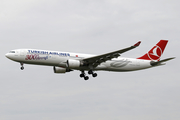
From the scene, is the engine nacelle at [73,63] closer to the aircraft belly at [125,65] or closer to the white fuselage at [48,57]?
the white fuselage at [48,57]

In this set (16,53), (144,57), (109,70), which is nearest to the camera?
(16,53)

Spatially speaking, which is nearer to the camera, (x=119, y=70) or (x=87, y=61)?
(x=87, y=61)

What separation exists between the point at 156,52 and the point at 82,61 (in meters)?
15.0

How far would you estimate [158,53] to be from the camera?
56.6 m

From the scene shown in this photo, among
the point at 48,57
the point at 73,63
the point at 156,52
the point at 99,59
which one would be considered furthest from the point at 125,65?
the point at 48,57

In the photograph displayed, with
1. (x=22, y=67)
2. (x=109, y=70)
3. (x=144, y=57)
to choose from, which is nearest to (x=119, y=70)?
(x=109, y=70)

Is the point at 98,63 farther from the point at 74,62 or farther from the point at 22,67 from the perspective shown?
the point at 22,67

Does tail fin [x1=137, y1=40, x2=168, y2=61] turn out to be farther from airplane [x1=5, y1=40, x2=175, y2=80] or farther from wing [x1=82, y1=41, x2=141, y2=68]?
wing [x1=82, y1=41, x2=141, y2=68]

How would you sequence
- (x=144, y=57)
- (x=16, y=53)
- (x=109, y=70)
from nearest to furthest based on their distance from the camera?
(x=16, y=53) < (x=109, y=70) < (x=144, y=57)

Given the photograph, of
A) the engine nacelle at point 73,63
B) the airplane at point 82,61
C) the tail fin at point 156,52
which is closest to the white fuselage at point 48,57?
the airplane at point 82,61

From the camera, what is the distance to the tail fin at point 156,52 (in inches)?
2191

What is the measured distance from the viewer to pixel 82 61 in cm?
4872
